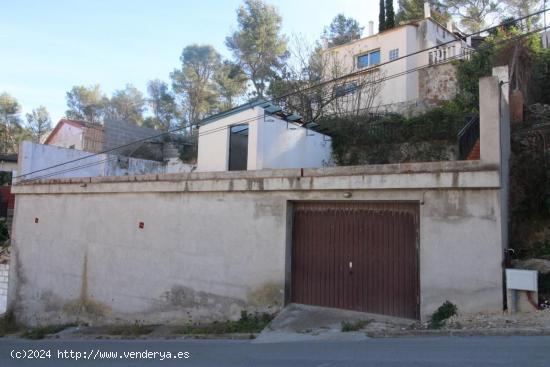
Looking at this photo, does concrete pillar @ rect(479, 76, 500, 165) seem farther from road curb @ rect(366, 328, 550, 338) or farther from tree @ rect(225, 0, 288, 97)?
tree @ rect(225, 0, 288, 97)

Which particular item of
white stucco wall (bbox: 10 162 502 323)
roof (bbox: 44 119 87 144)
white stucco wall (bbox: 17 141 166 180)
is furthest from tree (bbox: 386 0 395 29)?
white stucco wall (bbox: 10 162 502 323)

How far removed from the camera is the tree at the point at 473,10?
2839cm

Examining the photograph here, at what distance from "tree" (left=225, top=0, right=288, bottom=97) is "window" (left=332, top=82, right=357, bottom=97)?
7981 mm

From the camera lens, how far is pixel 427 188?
7586mm

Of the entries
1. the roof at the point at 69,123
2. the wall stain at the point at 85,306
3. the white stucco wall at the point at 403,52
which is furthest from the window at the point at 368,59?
the wall stain at the point at 85,306

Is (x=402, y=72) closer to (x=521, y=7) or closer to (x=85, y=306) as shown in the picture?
(x=521, y=7)

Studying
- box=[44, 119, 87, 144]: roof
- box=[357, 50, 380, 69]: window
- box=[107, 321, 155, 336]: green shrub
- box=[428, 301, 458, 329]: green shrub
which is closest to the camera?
box=[428, 301, 458, 329]: green shrub

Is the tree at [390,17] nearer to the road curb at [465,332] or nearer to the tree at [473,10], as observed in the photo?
the tree at [473,10]

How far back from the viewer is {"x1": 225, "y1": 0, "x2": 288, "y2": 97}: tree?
92.0 ft

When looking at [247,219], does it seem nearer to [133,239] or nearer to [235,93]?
[133,239]

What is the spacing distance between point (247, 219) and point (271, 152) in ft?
17.2

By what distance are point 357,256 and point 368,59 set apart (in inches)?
658

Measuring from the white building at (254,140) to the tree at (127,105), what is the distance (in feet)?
A: 97.6

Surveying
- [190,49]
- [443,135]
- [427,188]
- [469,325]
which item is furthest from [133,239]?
[190,49]
